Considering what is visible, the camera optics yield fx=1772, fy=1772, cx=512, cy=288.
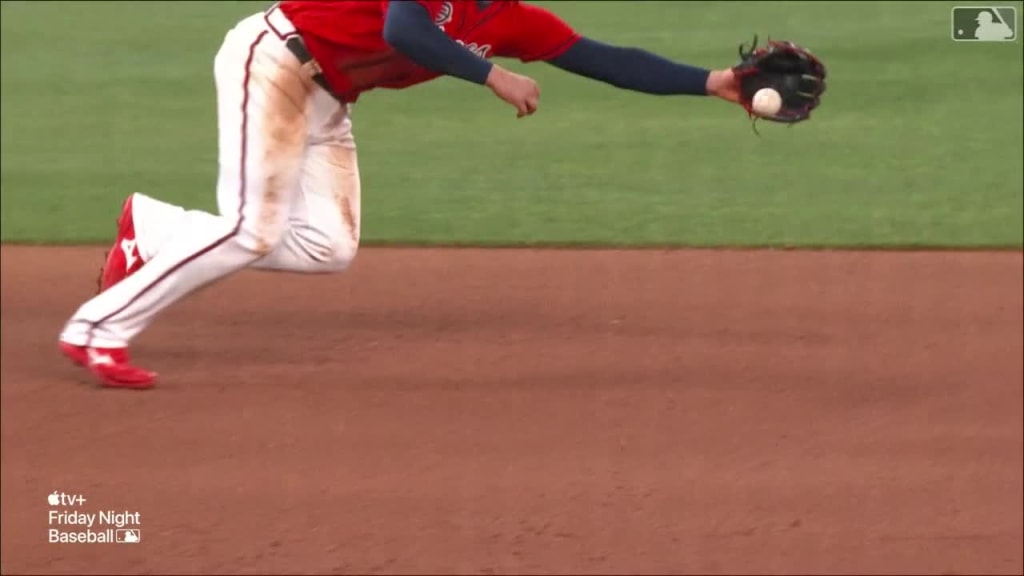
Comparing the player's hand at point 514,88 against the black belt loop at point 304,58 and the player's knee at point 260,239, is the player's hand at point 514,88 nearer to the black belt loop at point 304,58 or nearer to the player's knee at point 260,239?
the black belt loop at point 304,58

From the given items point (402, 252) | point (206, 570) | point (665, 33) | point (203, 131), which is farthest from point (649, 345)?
point (665, 33)

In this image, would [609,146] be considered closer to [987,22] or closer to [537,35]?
[987,22]

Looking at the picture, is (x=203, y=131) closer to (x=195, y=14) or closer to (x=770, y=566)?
(x=195, y=14)

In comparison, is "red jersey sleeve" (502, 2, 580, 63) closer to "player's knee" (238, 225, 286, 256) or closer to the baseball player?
the baseball player

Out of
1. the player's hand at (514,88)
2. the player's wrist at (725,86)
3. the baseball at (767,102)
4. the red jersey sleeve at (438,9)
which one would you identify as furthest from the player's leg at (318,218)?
the baseball at (767,102)

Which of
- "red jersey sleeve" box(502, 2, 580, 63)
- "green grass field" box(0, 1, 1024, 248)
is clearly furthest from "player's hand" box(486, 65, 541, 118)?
"green grass field" box(0, 1, 1024, 248)
